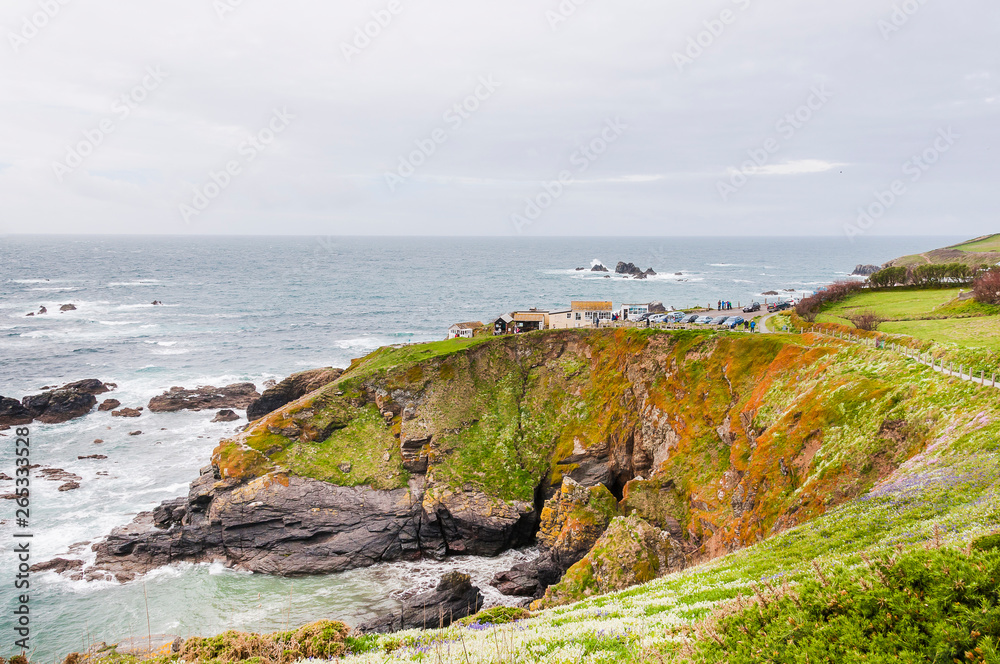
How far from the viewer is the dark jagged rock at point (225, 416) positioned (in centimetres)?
7862

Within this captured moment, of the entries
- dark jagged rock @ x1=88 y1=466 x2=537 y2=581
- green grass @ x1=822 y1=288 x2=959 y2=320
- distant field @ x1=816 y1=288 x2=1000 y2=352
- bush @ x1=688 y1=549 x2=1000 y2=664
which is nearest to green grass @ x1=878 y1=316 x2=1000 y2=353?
distant field @ x1=816 y1=288 x2=1000 y2=352

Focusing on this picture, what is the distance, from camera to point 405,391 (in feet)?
209

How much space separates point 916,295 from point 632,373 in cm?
3803

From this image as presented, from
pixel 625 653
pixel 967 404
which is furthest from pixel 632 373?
pixel 625 653

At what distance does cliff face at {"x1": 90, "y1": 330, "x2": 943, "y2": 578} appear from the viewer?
34.8 m

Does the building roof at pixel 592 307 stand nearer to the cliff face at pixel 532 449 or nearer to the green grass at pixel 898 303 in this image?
the cliff face at pixel 532 449

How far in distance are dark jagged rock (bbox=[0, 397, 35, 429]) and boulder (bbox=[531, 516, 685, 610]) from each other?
262 feet

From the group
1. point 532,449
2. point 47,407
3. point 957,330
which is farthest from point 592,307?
point 47,407

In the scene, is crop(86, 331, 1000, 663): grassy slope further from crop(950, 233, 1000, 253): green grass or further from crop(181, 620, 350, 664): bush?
crop(950, 233, 1000, 253): green grass

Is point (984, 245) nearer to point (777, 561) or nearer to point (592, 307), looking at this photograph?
point (592, 307)

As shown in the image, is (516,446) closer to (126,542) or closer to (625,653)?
(126,542)

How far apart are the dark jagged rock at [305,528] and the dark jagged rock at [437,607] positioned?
9.09m

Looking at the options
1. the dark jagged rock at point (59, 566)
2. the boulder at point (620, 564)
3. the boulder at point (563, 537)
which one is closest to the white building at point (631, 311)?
the boulder at point (563, 537)

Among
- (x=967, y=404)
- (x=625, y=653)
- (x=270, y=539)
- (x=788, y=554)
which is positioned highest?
(x=967, y=404)
